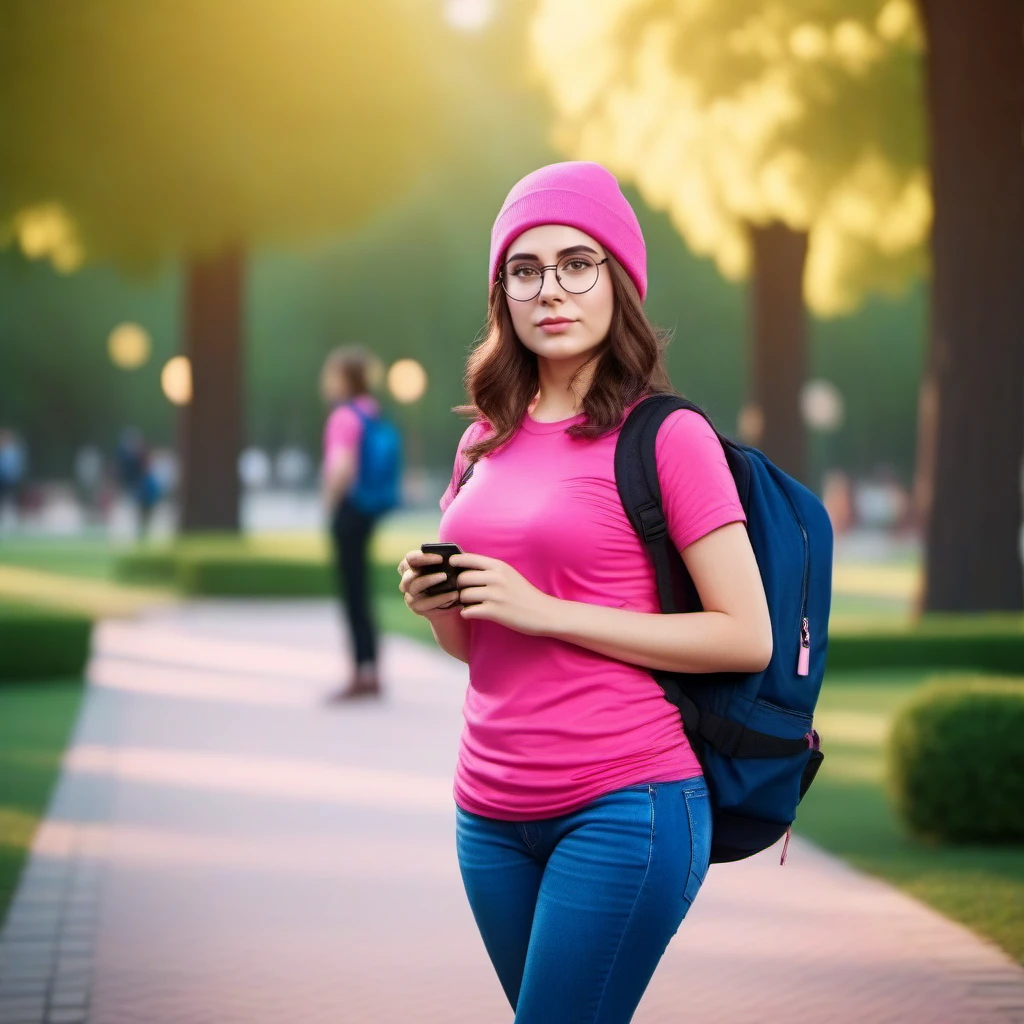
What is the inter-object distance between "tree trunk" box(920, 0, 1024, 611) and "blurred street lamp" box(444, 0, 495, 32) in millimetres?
9512

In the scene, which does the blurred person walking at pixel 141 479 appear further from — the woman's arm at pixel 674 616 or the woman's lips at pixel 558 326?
the woman's arm at pixel 674 616

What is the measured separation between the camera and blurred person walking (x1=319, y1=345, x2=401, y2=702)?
10156 mm

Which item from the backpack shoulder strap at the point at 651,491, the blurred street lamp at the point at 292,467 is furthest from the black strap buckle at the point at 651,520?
the blurred street lamp at the point at 292,467

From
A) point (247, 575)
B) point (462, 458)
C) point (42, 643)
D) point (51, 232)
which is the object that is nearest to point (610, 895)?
point (462, 458)

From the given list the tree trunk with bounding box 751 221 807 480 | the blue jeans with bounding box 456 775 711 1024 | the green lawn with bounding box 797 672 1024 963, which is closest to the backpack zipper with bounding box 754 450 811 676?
the blue jeans with bounding box 456 775 711 1024

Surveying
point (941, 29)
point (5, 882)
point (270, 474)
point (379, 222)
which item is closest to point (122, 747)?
point (5, 882)

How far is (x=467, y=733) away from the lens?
112 inches

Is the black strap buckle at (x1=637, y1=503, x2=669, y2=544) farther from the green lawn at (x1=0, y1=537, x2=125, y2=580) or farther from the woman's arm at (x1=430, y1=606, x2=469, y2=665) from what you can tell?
the green lawn at (x1=0, y1=537, x2=125, y2=580)

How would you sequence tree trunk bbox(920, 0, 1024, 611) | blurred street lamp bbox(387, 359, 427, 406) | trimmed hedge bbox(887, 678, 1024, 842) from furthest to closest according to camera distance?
1. blurred street lamp bbox(387, 359, 427, 406)
2. tree trunk bbox(920, 0, 1024, 611)
3. trimmed hedge bbox(887, 678, 1024, 842)

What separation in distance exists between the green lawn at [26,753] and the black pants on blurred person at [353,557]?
6.22 ft

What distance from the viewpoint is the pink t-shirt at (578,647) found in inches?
103

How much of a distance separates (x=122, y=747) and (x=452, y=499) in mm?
6878

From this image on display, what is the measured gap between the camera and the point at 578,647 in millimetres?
2674

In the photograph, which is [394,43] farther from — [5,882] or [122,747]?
[5,882]
